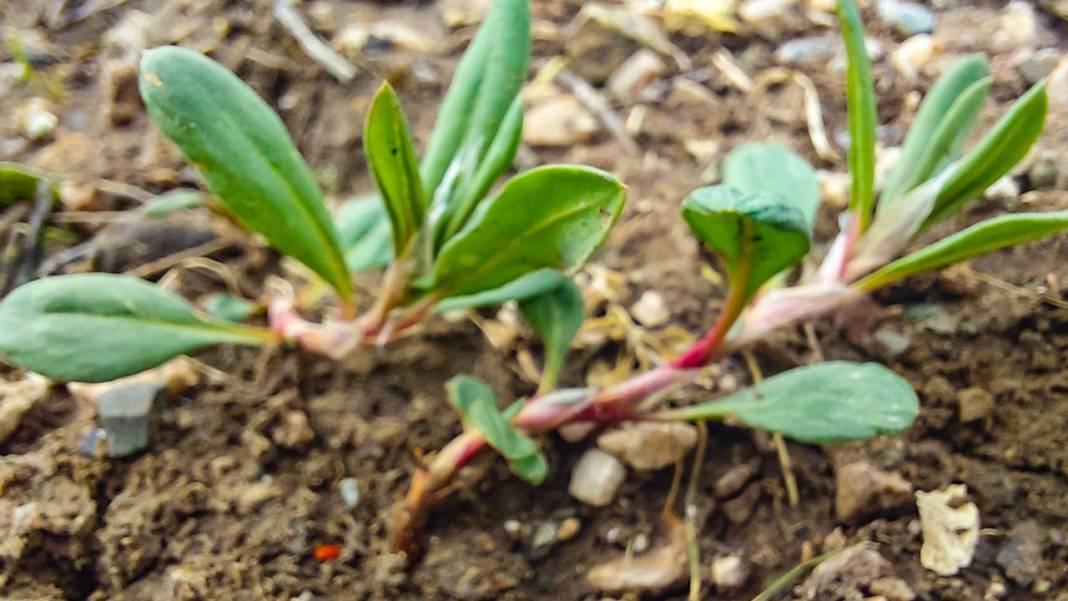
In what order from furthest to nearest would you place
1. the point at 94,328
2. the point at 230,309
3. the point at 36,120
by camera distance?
1. the point at 36,120
2. the point at 230,309
3. the point at 94,328

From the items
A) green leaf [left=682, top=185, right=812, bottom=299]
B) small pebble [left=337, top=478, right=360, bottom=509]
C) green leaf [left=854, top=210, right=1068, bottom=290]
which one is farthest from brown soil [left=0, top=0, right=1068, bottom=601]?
green leaf [left=682, top=185, right=812, bottom=299]

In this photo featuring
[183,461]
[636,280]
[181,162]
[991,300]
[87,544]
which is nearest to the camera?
[87,544]

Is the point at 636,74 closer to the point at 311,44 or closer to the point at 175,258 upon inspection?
the point at 311,44

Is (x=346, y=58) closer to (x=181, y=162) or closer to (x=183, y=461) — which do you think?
(x=181, y=162)

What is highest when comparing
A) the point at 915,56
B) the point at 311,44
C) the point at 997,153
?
the point at 997,153

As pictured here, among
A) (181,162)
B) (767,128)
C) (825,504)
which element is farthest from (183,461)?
(767,128)

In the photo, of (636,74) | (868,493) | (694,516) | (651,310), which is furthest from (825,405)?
(636,74)
